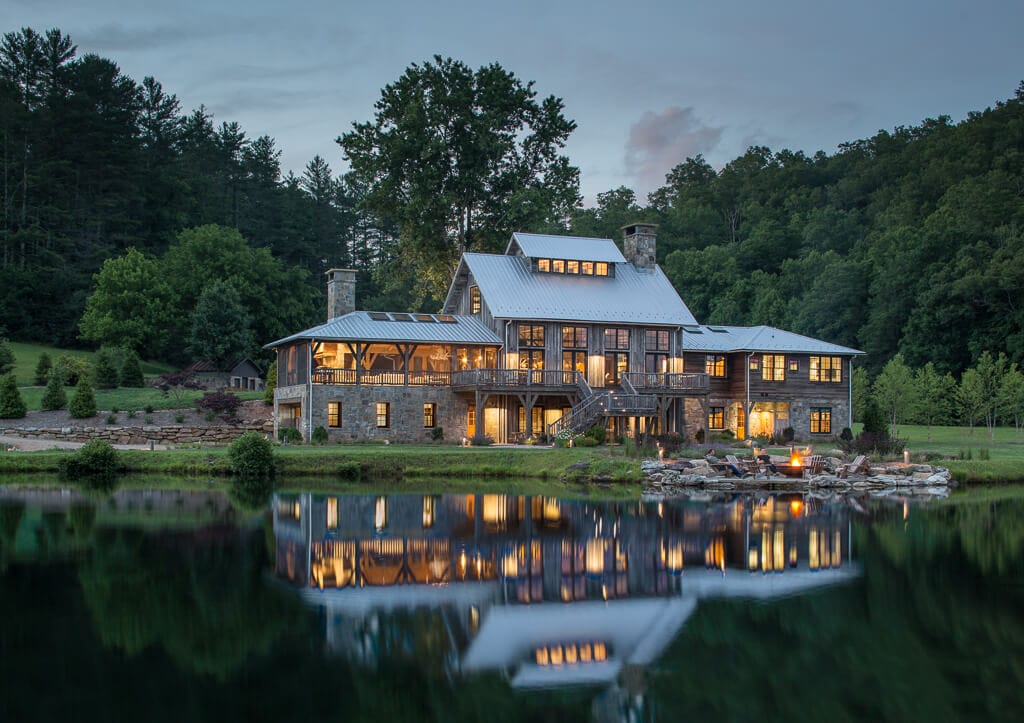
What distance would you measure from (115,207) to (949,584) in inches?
2798

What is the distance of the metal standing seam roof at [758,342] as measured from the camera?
48812 mm

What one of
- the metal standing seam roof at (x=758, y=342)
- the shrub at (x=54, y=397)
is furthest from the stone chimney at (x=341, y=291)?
the metal standing seam roof at (x=758, y=342)

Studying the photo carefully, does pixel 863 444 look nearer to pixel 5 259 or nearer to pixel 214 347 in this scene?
pixel 214 347

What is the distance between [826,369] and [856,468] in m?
15.2

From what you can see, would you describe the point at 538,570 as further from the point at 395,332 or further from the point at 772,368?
the point at 772,368

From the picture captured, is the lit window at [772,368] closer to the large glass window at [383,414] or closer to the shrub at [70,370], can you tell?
the large glass window at [383,414]

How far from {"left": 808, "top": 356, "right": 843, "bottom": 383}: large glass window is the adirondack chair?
14.0m

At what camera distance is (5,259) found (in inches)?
2768

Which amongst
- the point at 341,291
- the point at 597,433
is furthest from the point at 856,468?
the point at 341,291

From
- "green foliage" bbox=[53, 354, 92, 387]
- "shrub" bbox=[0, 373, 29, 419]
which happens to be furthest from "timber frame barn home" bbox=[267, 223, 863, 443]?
"green foliage" bbox=[53, 354, 92, 387]

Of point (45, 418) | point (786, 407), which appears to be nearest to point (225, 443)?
point (45, 418)

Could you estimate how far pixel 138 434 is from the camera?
143 feet

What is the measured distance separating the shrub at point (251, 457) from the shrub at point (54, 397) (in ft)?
52.0

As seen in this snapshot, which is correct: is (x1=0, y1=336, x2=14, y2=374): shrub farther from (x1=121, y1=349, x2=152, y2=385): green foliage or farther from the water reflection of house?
the water reflection of house
